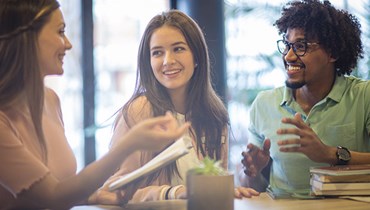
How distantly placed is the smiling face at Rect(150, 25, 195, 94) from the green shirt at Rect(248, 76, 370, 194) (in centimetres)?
65

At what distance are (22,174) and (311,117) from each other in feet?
4.49

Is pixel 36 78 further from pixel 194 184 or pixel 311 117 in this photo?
pixel 311 117

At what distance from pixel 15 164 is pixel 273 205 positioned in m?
0.75

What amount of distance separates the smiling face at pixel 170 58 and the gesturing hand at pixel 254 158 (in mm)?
331

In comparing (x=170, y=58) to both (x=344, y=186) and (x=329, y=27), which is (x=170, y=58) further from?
(x=329, y=27)

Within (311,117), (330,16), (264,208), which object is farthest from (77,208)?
(330,16)

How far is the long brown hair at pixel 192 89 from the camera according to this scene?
165cm

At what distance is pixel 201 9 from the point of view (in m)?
3.02

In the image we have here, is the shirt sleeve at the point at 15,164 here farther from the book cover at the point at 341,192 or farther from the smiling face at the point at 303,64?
the smiling face at the point at 303,64

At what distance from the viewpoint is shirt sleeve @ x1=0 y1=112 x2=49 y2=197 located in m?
1.07

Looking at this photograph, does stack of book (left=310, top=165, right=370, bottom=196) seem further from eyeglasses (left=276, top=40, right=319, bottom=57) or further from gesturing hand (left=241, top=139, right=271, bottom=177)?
eyeglasses (left=276, top=40, right=319, bottom=57)

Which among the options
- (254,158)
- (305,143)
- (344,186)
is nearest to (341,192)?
(344,186)

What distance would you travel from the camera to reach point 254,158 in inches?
69.2

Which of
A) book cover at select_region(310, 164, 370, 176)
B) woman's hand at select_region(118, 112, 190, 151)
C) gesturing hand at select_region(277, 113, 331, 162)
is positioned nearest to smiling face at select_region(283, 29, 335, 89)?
gesturing hand at select_region(277, 113, 331, 162)
